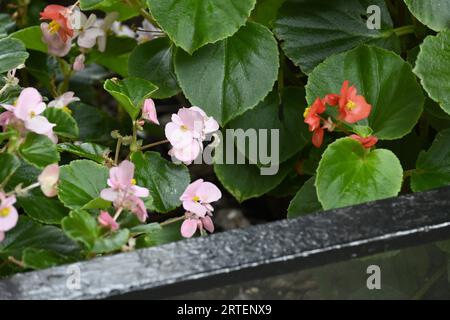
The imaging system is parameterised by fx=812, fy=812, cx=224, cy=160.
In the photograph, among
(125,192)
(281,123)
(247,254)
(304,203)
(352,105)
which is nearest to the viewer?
(247,254)

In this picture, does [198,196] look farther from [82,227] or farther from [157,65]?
[157,65]

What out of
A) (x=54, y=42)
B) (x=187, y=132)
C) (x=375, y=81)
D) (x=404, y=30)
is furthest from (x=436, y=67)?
(x=54, y=42)

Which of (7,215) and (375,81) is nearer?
(7,215)

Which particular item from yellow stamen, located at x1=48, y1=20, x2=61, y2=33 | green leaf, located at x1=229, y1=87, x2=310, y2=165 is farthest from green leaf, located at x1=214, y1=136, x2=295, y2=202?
yellow stamen, located at x1=48, y1=20, x2=61, y2=33

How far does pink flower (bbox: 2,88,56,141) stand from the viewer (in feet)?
2.46

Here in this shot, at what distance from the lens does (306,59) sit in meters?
1.03

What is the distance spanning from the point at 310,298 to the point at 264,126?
42 centimetres

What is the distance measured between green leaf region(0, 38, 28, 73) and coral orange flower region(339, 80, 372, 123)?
36cm

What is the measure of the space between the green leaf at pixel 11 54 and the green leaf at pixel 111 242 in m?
0.30

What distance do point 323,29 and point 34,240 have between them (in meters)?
0.47

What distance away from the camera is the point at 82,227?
0.71 metres
